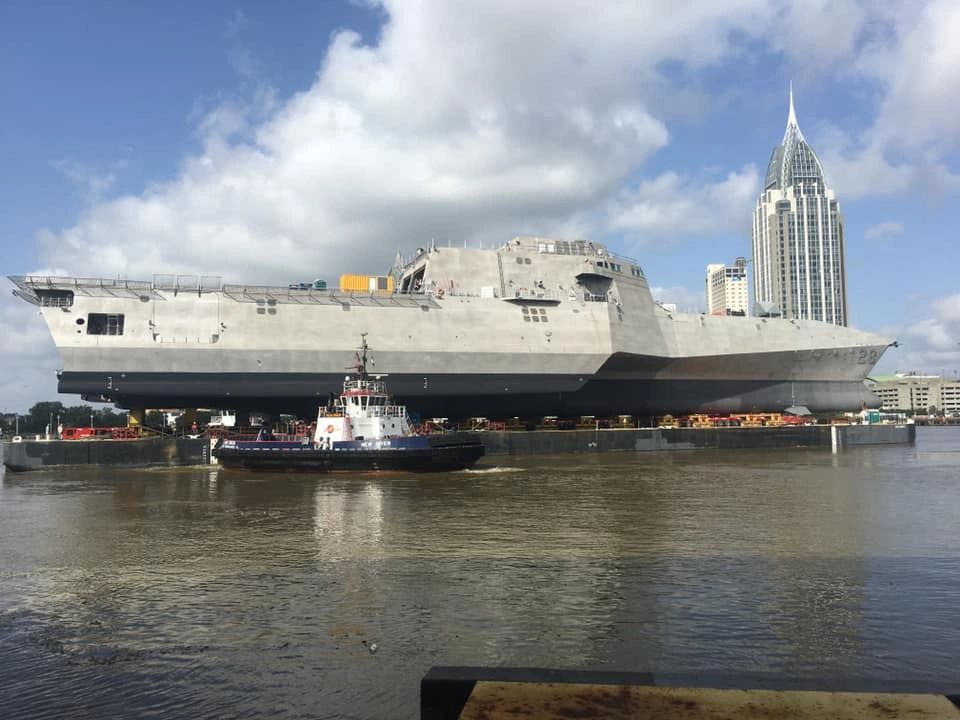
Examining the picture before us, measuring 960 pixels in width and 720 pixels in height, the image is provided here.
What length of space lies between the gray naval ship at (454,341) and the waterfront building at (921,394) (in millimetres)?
146779

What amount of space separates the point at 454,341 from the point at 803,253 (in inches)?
6319

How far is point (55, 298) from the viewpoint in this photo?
3234 cm

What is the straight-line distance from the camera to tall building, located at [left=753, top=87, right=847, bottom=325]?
171000 millimetres

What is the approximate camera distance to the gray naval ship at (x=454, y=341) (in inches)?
1296

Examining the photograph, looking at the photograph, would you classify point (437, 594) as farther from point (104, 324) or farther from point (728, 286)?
point (728, 286)

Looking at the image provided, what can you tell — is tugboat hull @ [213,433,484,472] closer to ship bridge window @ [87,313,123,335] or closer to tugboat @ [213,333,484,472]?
tugboat @ [213,333,484,472]

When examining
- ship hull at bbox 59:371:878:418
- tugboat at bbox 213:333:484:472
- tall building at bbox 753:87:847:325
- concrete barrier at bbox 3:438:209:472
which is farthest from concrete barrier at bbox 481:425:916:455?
tall building at bbox 753:87:847:325

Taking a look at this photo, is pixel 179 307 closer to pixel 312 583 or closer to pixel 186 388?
pixel 186 388

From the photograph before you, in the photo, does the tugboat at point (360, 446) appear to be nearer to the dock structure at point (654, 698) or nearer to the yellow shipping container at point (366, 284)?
the yellow shipping container at point (366, 284)

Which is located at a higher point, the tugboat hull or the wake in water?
the tugboat hull

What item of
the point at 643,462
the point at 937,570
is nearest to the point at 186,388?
the point at 643,462

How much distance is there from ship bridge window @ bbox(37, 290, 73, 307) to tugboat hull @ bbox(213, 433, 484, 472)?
1095 centimetres

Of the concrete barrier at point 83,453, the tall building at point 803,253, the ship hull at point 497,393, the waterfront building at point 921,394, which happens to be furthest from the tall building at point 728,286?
the concrete barrier at point 83,453

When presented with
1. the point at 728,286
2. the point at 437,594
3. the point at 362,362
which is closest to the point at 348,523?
the point at 437,594
